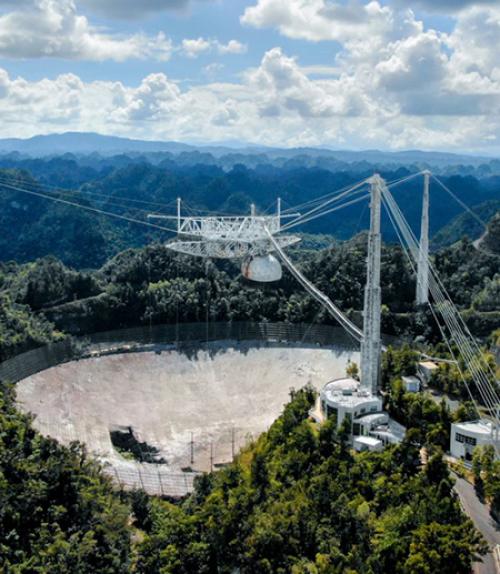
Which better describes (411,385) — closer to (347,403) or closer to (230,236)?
(347,403)

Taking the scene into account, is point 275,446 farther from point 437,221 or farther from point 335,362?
point 437,221

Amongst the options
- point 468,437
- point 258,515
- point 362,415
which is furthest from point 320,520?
point 468,437

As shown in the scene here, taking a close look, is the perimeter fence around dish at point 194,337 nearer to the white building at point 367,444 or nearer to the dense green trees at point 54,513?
the white building at point 367,444

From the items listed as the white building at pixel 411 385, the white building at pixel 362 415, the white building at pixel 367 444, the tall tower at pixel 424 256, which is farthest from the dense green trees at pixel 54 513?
the tall tower at pixel 424 256

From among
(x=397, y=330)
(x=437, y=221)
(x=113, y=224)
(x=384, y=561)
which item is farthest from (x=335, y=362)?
(x=437, y=221)

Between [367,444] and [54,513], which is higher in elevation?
[367,444]

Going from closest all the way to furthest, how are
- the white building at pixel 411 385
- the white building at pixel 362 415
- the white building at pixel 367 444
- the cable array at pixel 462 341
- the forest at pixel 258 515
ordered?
1. the forest at pixel 258 515
2. the white building at pixel 367 444
3. the white building at pixel 362 415
4. the cable array at pixel 462 341
5. the white building at pixel 411 385
